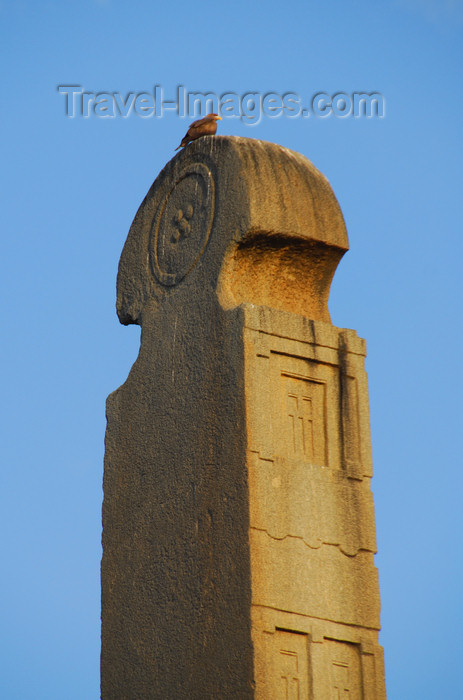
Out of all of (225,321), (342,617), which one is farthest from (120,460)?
(342,617)

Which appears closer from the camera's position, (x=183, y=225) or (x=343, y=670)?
(x=343, y=670)

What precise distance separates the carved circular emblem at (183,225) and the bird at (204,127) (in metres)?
0.22

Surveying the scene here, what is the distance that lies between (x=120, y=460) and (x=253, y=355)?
136 centimetres

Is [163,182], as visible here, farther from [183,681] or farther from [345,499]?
[183,681]

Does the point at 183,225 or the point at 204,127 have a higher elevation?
the point at 204,127

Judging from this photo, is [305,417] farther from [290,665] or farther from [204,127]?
[204,127]

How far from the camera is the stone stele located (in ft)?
20.4

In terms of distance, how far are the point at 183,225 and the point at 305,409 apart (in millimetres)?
1502

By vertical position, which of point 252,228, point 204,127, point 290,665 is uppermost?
point 204,127

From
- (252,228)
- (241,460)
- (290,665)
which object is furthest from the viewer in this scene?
(252,228)

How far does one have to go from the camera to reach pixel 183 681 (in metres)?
6.38

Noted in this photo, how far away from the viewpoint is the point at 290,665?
615 cm

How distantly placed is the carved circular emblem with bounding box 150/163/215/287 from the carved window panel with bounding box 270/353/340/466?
1.01 meters

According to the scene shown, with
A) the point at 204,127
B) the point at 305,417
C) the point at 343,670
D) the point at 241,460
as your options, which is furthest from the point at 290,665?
the point at 204,127
